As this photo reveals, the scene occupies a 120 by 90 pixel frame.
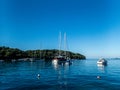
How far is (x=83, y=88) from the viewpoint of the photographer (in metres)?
51.1

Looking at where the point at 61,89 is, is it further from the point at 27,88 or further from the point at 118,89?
the point at 118,89

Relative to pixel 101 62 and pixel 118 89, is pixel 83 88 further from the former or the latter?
pixel 101 62

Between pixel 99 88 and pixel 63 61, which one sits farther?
pixel 63 61

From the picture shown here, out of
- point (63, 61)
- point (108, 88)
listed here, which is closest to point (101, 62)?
point (63, 61)

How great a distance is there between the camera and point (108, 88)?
169ft

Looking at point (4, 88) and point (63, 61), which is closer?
point (4, 88)

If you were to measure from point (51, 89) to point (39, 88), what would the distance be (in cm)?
305

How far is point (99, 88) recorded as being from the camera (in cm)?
5106

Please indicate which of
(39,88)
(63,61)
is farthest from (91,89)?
(63,61)

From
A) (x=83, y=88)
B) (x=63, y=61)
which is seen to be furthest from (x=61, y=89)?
(x=63, y=61)

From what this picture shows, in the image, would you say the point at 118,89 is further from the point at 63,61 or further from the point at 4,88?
the point at 63,61

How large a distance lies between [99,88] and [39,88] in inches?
570

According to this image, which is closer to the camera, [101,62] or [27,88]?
[27,88]

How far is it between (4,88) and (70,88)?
1571 cm
